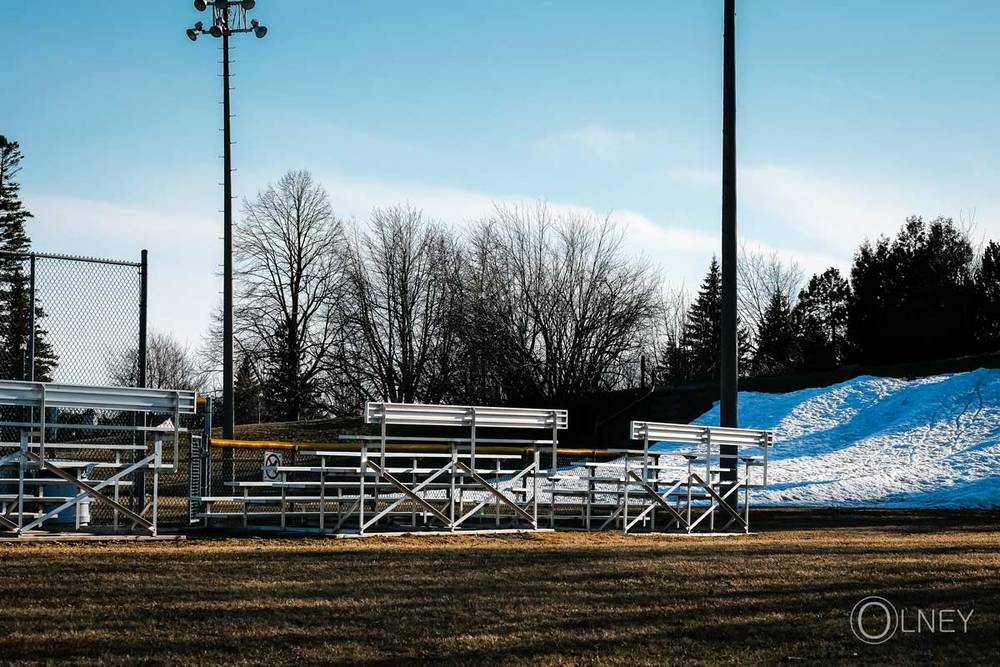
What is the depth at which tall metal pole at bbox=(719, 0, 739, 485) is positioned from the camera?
19656 mm

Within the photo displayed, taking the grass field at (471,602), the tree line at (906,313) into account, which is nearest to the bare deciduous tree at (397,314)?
the tree line at (906,313)

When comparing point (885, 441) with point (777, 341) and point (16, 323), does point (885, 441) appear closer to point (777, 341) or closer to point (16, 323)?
point (16, 323)

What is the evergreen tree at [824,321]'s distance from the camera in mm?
50500

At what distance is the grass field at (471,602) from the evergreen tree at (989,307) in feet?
118

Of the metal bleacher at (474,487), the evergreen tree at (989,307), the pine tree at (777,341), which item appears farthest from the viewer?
the pine tree at (777,341)

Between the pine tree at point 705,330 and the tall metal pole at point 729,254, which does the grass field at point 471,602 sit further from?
the pine tree at point 705,330

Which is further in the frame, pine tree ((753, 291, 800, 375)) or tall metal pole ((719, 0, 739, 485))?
pine tree ((753, 291, 800, 375))

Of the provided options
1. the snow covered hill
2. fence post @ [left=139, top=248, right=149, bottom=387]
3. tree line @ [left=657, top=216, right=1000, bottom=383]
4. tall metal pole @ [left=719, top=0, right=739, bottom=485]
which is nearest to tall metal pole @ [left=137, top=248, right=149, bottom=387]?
fence post @ [left=139, top=248, right=149, bottom=387]

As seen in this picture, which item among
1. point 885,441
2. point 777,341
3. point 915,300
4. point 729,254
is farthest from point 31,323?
point 777,341

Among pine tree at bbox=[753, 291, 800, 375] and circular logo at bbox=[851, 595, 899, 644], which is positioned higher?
pine tree at bbox=[753, 291, 800, 375]

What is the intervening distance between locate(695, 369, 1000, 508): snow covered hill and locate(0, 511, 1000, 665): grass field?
1377 cm

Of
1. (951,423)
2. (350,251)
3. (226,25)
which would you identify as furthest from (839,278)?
(226,25)

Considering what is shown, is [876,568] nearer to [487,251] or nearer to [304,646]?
[304,646]

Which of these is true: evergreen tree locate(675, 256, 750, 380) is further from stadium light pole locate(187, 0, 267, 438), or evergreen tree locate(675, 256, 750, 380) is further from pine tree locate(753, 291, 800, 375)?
stadium light pole locate(187, 0, 267, 438)
